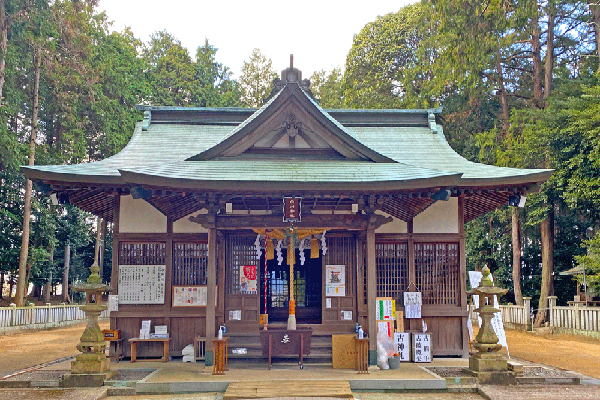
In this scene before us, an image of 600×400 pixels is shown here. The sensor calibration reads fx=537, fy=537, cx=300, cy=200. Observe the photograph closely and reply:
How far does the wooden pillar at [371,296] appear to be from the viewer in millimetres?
10891

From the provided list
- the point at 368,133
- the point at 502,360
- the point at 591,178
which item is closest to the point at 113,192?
the point at 368,133

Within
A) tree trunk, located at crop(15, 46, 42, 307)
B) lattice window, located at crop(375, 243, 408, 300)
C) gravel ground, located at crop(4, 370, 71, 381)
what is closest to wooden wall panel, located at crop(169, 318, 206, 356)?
gravel ground, located at crop(4, 370, 71, 381)

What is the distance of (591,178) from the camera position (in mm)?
20344

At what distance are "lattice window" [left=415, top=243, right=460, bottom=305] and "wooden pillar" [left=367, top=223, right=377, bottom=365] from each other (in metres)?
1.79

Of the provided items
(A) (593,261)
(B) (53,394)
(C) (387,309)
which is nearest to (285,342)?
(C) (387,309)

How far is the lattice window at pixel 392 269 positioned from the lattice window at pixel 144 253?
4.95 m

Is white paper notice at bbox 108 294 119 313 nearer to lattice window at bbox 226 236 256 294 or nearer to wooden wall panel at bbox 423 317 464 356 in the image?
lattice window at bbox 226 236 256 294

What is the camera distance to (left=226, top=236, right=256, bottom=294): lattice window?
1224cm

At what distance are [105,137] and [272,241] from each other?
76.7 ft

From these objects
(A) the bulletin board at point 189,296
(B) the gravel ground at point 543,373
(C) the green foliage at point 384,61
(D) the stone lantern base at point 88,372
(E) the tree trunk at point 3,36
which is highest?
(C) the green foliage at point 384,61

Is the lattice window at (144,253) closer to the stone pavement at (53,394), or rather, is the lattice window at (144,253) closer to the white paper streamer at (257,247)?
the white paper streamer at (257,247)

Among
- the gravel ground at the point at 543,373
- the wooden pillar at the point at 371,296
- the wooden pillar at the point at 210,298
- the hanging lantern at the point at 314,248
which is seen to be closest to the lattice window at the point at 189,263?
the wooden pillar at the point at 210,298

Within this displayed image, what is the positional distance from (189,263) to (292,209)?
3170 millimetres

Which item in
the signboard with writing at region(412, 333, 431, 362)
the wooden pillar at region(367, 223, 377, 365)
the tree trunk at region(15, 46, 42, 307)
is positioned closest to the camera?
the wooden pillar at region(367, 223, 377, 365)
